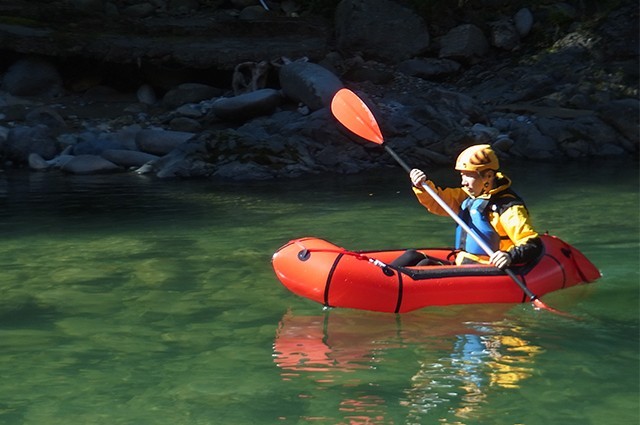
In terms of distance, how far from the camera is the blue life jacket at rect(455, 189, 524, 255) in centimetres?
571

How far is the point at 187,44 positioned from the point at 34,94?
257cm

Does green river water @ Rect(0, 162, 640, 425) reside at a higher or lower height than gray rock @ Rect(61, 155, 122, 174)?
lower

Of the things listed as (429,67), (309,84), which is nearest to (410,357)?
(309,84)

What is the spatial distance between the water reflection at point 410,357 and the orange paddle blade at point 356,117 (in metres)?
1.80

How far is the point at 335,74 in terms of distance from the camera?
15.3m

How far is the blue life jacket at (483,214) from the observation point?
571 cm

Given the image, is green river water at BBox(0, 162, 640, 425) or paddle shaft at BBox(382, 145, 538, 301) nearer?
green river water at BBox(0, 162, 640, 425)

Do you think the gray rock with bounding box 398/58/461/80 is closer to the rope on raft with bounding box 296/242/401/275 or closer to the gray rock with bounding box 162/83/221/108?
the gray rock with bounding box 162/83/221/108

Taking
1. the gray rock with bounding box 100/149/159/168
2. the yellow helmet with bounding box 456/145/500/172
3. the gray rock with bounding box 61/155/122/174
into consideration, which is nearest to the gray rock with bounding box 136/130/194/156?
the gray rock with bounding box 100/149/159/168

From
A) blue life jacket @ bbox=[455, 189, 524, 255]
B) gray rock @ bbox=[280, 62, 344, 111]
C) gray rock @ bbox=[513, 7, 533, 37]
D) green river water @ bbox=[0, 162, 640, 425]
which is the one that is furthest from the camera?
gray rock @ bbox=[513, 7, 533, 37]

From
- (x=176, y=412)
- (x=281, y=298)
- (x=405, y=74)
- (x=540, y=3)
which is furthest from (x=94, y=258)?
(x=540, y=3)

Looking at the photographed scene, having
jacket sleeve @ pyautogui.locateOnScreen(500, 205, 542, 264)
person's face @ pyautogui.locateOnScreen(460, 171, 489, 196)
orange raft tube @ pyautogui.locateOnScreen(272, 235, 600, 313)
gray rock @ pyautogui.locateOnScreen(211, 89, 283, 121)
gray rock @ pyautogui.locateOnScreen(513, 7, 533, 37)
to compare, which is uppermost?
gray rock @ pyautogui.locateOnScreen(513, 7, 533, 37)

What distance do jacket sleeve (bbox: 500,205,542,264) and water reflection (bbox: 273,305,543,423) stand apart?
0.36 meters

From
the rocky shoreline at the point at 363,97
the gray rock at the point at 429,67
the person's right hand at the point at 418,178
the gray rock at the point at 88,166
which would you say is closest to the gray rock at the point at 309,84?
the rocky shoreline at the point at 363,97
